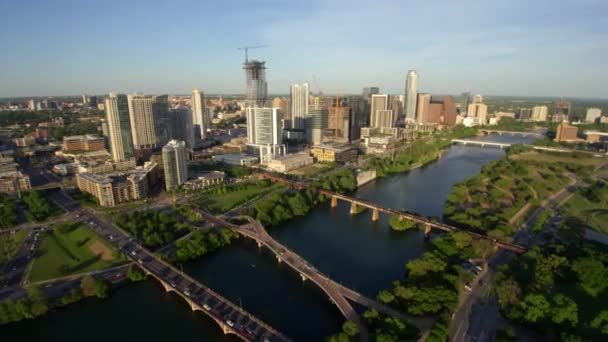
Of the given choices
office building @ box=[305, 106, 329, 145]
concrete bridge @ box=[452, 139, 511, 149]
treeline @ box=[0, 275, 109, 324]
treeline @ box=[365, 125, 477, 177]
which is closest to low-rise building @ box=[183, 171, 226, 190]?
treeline @ box=[0, 275, 109, 324]

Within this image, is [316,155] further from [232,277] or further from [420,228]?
[232,277]

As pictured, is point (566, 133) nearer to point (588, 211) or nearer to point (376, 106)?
point (376, 106)

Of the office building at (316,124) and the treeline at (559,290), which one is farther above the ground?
the office building at (316,124)

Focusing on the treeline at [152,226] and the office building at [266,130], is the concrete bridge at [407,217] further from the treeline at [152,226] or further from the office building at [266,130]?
the treeline at [152,226]

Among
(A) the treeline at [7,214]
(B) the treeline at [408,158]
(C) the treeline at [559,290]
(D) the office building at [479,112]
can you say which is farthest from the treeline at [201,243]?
(D) the office building at [479,112]

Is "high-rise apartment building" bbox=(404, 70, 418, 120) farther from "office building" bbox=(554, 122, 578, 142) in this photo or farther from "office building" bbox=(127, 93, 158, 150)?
"office building" bbox=(127, 93, 158, 150)

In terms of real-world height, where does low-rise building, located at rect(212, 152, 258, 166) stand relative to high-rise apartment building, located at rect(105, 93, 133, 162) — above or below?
below
